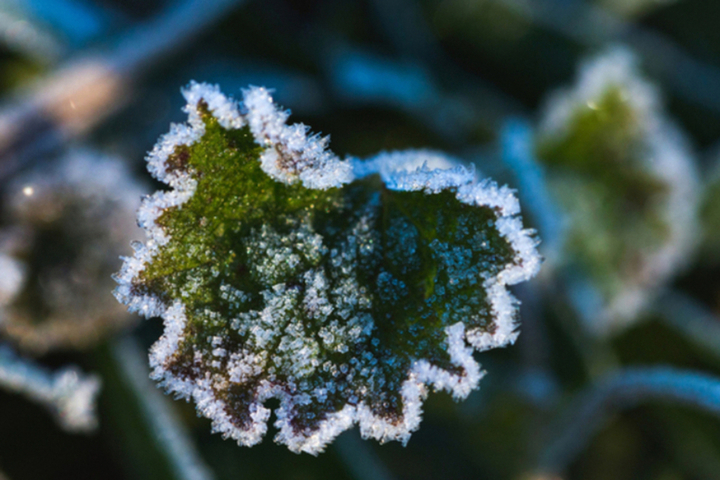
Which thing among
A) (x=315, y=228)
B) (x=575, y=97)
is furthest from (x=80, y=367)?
(x=575, y=97)

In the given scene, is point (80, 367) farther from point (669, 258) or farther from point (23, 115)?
point (669, 258)

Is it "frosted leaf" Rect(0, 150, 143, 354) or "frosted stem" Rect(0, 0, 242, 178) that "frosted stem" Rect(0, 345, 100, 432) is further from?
"frosted stem" Rect(0, 0, 242, 178)

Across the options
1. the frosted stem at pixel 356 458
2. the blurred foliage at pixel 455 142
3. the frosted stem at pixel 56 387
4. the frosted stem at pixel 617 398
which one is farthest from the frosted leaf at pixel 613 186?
the frosted stem at pixel 56 387

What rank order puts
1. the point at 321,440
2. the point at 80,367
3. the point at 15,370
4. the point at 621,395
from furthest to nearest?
the point at 80,367 < the point at 621,395 < the point at 15,370 < the point at 321,440

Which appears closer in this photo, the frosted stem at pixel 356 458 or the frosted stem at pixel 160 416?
the frosted stem at pixel 160 416

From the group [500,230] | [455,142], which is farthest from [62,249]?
[455,142]

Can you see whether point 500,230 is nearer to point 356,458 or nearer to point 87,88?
point 356,458

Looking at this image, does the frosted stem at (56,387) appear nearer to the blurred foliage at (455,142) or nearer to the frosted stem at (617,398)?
the blurred foliage at (455,142)
